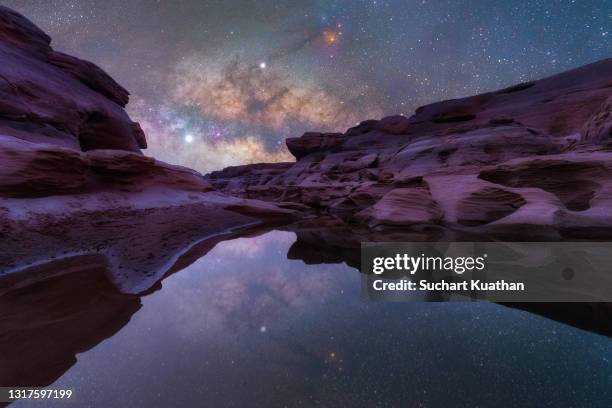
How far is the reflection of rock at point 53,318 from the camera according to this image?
9.75 feet

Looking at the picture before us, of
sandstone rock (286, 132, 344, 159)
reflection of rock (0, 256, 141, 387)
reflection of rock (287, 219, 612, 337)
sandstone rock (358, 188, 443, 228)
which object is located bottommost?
reflection of rock (0, 256, 141, 387)

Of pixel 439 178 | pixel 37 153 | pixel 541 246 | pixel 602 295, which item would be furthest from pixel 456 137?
pixel 37 153

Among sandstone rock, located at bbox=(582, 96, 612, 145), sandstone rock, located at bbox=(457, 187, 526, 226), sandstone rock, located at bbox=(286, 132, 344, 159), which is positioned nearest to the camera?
sandstone rock, located at bbox=(457, 187, 526, 226)

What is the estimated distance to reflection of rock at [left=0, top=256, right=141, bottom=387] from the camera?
2.97 metres

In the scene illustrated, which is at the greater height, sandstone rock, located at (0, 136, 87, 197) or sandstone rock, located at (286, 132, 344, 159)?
sandstone rock, located at (286, 132, 344, 159)

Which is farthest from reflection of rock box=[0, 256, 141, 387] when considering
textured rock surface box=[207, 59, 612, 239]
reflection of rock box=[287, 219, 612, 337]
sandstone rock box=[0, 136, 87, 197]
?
textured rock surface box=[207, 59, 612, 239]

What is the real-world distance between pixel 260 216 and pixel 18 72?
11804mm

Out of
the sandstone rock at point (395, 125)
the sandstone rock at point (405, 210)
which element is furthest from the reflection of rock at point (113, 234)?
the sandstone rock at point (395, 125)

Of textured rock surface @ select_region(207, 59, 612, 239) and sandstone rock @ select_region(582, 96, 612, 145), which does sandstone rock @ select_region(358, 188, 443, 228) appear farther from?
sandstone rock @ select_region(582, 96, 612, 145)

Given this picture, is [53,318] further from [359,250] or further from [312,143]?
[312,143]

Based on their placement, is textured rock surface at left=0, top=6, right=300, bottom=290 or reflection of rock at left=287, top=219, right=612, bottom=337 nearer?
reflection of rock at left=287, top=219, right=612, bottom=337

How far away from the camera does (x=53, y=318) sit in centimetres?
393

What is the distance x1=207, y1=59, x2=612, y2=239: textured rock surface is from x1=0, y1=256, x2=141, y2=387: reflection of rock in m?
9.61

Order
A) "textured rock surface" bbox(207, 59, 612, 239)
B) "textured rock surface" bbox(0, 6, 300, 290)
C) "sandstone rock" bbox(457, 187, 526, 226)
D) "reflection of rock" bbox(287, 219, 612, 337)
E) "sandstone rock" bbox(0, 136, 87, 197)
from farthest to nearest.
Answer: "sandstone rock" bbox(457, 187, 526, 226)
"textured rock surface" bbox(207, 59, 612, 239)
"sandstone rock" bbox(0, 136, 87, 197)
"textured rock surface" bbox(0, 6, 300, 290)
"reflection of rock" bbox(287, 219, 612, 337)
